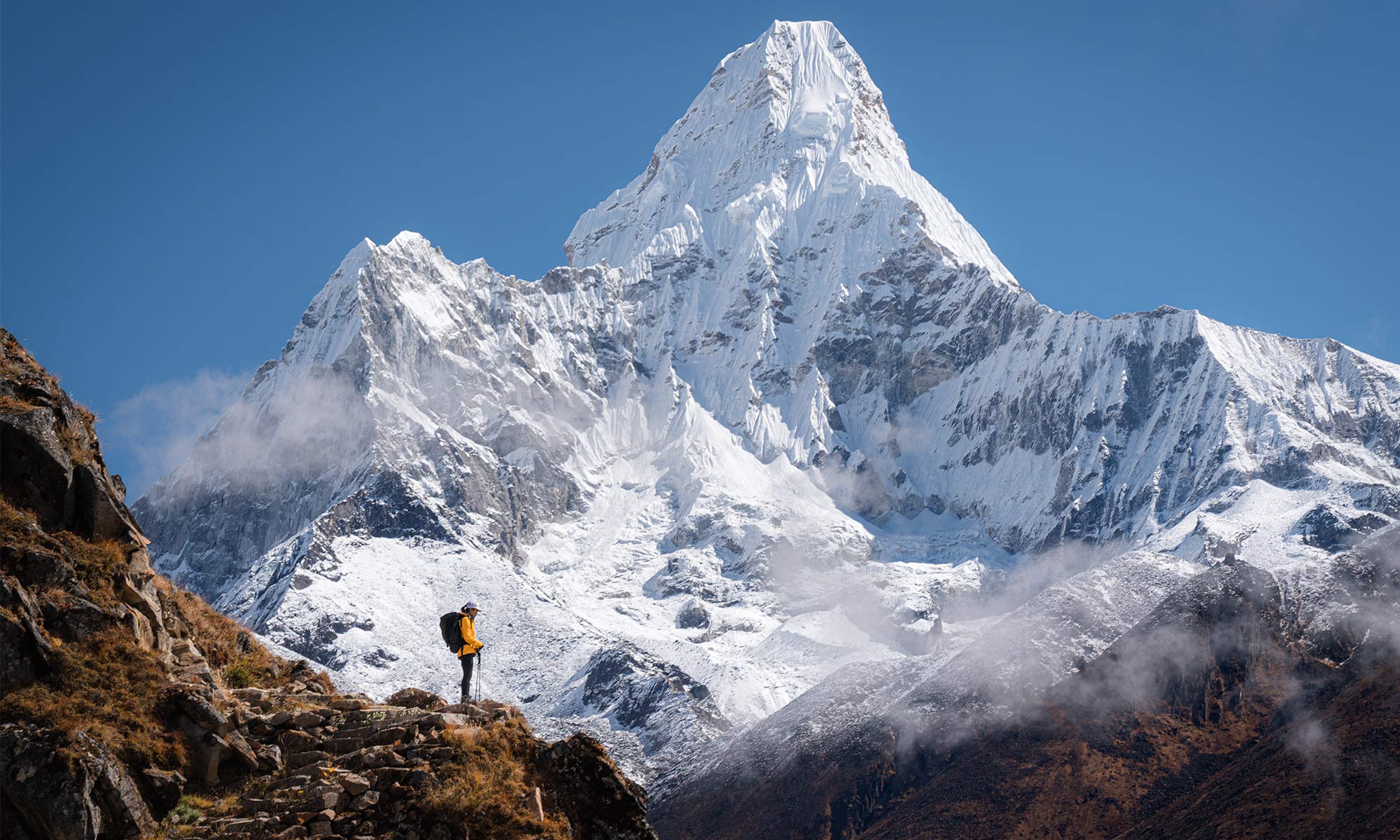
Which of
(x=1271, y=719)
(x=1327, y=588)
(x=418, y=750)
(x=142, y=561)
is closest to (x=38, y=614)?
(x=142, y=561)

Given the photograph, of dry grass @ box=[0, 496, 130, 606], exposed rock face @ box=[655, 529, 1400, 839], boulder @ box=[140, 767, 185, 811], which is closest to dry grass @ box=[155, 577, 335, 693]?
dry grass @ box=[0, 496, 130, 606]

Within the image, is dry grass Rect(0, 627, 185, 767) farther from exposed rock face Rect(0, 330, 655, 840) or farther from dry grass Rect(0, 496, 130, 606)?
dry grass Rect(0, 496, 130, 606)

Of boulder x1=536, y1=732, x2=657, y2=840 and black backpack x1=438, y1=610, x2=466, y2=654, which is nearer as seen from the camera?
boulder x1=536, y1=732, x2=657, y2=840

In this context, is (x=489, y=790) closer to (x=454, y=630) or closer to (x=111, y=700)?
(x=111, y=700)

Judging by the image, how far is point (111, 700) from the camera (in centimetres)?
2667

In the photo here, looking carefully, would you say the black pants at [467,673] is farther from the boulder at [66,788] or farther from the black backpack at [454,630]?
the boulder at [66,788]

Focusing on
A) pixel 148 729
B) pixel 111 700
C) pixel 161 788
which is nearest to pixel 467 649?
pixel 148 729

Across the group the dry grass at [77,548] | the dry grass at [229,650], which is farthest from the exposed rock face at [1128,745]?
the dry grass at [77,548]

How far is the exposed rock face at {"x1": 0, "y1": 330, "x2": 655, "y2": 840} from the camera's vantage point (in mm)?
25312

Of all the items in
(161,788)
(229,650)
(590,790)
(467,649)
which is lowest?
(590,790)

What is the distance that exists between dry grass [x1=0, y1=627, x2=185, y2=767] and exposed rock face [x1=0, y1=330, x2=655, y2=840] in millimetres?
35

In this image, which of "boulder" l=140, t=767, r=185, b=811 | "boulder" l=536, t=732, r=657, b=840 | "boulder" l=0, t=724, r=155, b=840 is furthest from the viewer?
"boulder" l=536, t=732, r=657, b=840

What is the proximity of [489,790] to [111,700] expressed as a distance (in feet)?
23.0

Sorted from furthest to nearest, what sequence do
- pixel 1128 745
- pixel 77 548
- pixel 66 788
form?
pixel 1128 745 → pixel 77 548 → pixel 66 788
